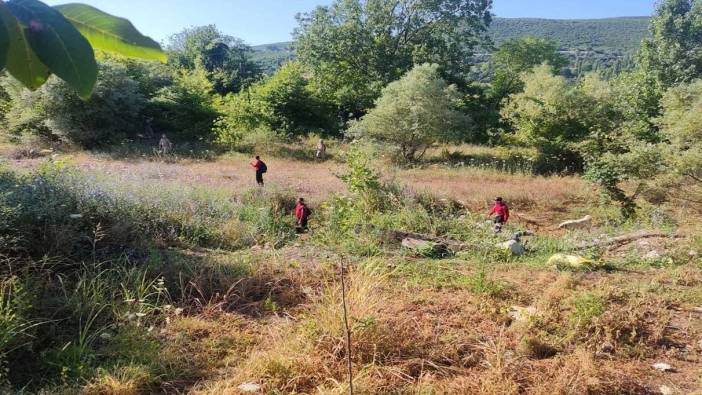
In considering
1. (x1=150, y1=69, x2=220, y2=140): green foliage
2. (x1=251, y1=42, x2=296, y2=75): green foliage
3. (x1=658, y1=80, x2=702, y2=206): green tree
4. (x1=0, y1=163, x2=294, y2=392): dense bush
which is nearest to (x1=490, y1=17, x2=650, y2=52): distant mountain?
(x1=251, y1=42, x2=296, y2=75): green foliage

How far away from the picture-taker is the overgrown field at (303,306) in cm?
290

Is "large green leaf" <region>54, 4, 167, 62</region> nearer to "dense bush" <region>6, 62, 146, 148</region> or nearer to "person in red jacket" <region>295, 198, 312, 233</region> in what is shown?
"person in red jacket" <region>295, 198, 312, 233</region>

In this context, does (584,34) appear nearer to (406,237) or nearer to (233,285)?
(406,237)

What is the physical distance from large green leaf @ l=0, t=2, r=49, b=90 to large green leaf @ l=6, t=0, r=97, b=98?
0.01 metres

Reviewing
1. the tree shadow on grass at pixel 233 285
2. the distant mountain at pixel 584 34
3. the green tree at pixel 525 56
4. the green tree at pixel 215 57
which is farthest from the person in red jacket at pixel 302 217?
the distant mountain at pixel 584 34

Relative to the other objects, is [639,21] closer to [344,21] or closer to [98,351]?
[344,21]

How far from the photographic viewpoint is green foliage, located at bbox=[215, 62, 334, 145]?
2038 cm

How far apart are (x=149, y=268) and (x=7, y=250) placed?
124cm

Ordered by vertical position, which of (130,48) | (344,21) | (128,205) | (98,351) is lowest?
(98,351)

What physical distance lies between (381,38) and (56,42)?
2725 centimetres

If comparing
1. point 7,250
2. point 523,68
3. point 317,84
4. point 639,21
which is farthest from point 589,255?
point 639,21

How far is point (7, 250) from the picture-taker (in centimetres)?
407

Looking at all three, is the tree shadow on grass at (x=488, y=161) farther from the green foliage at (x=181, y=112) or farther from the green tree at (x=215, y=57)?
the green tree at (x=215, y=57)

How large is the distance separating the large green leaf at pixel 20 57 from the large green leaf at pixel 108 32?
0.06 m
